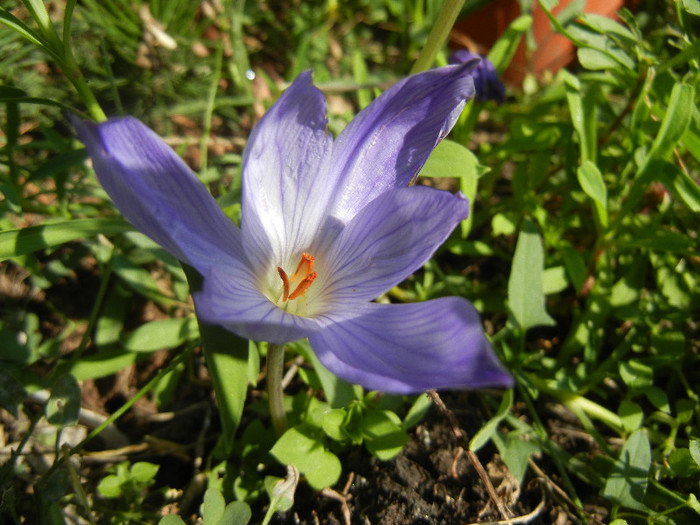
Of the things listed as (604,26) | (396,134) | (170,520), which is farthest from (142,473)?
(604,26)

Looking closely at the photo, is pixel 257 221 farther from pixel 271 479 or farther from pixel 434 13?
pixel 434 13

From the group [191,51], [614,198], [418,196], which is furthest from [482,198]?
[191,51]

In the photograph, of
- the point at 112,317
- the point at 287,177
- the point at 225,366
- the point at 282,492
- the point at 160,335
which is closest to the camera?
the point at 225,366

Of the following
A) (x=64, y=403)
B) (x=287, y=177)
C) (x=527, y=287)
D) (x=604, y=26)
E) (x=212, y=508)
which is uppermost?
(x=604, y=26)

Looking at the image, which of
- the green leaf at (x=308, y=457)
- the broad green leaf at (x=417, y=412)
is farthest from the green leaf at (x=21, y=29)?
the broad green leaf at (x=417, y=412)

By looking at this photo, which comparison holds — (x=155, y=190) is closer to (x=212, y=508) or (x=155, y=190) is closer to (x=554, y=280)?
(x=212, y=508)

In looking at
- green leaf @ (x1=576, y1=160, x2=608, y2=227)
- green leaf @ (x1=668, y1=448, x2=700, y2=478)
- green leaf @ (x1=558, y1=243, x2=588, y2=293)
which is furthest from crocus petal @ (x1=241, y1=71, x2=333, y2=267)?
green leaf @ (x1=668, y1=448, x2=700, y2=478)
